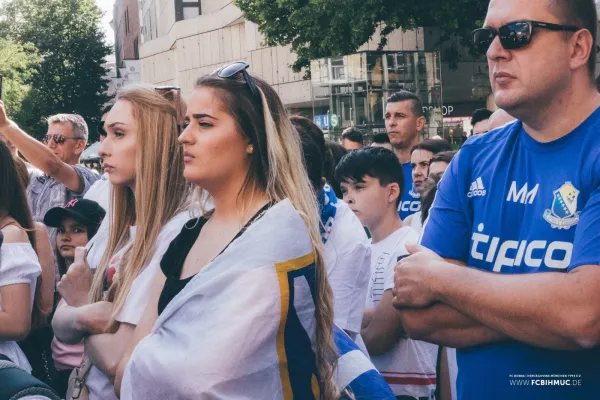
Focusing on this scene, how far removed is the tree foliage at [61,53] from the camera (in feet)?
195

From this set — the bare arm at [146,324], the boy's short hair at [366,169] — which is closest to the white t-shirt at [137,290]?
the bare arm at [146,324]

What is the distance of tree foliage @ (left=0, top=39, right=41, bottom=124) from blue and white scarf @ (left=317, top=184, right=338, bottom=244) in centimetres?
4544

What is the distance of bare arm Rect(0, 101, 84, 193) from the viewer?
6.67 meters

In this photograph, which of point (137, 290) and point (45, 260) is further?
point (45, 260)

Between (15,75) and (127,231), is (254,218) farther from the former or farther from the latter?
(15,75)

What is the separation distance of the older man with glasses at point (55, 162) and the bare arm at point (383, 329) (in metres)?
3.04

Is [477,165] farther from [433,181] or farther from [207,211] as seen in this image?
[433,181]

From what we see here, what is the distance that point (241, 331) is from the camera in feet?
8.06

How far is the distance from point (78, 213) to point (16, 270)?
5.18 feet

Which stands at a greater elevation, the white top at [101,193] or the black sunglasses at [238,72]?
the black sunglasses at [238,72]

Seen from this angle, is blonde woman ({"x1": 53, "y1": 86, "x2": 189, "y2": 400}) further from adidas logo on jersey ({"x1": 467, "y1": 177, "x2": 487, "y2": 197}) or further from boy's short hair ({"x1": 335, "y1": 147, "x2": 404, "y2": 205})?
boy's short hair ({"x1": 335, "y1": 147, "x2": 404, "y2": 205})

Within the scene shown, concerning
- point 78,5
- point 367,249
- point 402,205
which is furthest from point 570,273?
point 78,5

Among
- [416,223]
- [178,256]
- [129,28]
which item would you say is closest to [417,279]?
[178,256]

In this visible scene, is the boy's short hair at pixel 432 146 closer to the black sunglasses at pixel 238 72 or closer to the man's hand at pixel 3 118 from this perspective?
the man's hand at pixel 3 118
